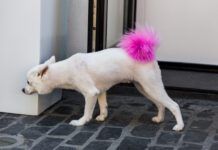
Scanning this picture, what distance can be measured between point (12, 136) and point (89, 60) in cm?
69

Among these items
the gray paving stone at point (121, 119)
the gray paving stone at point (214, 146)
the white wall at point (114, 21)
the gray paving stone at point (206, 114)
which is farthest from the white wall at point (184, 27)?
the gray paving stone at point (214, 146)

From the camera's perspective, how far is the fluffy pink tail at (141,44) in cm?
372

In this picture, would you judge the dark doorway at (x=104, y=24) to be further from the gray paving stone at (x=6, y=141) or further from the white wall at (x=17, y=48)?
the gray paving stone at (x=6, y=141)

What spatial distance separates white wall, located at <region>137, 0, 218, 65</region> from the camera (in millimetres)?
5176

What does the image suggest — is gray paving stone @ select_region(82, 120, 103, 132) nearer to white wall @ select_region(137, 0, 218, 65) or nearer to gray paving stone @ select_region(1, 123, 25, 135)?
gray paving stone @ select_region(1, 123, 25, 135)

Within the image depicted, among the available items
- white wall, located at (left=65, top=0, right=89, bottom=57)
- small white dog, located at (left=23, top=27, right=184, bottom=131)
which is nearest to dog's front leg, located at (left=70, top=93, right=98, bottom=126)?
small white dog, located at (left=23, top=27, right=184, bottom=131)

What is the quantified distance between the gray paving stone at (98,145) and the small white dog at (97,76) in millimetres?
346

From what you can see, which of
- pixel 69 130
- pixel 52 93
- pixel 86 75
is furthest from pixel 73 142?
pixel 52 93

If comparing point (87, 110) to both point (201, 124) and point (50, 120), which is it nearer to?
point (50, 120)

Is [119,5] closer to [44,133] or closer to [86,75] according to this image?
[86,75]

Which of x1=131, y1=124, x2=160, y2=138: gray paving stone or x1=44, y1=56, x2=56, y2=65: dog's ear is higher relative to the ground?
x1=44, y1=56, x2=56, y2=65: dog's ear

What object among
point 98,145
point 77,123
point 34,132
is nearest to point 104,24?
point 77,123

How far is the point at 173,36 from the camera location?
17.3ft

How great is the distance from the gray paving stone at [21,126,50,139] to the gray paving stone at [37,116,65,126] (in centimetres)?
9
